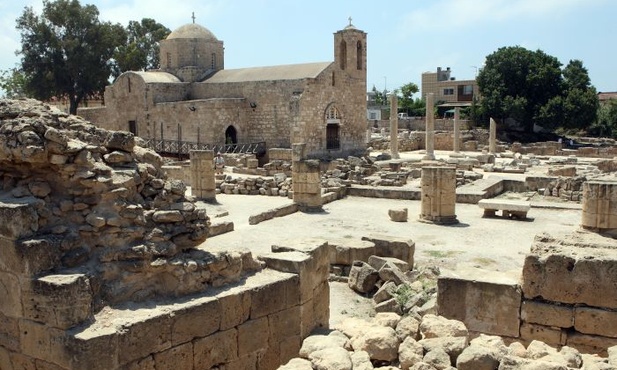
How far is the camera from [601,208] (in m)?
10.5

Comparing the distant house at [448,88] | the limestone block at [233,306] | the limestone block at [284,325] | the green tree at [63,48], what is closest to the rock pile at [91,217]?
the limestone block at [233,306]

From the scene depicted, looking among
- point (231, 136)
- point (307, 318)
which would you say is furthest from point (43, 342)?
point (231, 136)

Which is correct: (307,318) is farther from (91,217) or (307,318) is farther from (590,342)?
(590,342)

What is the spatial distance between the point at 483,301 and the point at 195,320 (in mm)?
2986

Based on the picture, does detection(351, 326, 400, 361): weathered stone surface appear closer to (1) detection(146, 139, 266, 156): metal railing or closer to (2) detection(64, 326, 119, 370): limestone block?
(2) detection(64, 326, 119, 370): limestone block

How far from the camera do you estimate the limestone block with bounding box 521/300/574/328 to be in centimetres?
572

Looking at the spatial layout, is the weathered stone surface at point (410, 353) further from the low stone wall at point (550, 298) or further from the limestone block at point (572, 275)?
the limestone block at point (572, 275)

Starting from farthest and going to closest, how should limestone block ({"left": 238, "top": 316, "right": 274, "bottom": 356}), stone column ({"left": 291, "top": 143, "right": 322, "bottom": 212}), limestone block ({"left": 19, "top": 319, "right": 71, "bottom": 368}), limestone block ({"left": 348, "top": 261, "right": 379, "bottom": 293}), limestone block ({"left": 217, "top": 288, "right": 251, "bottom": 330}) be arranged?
stone column ({"left": 291, "top": 143, "right": 322, "bottom": 212}) → limestone block ({"left": 348, "top": 261, "right": 379, "bottom": 293}) → limestone block ({"left": 238, "top": 316, "right": 274, "bottom": 356}) → limestone block ({"left": 217, "top": 288, "right": 251, "bottom": 330}) → limestone block ({"left": 19, "top": 319, "right": 71, "bottom": 368})

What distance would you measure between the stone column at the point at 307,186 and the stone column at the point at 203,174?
8.83 ft

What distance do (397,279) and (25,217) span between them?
5.48 meters

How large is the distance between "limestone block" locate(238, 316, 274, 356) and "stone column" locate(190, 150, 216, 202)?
11599 millimetres

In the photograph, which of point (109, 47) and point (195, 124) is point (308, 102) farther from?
point (109, 47)

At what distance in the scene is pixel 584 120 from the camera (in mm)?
44219

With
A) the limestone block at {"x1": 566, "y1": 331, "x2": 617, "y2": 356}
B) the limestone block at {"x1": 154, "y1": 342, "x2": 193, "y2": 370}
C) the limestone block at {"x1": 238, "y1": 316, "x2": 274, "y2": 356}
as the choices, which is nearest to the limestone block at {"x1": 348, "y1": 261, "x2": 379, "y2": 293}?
the limestone block at {"x1": 238, "y1": 316, "x2": 274, "y2": 356}
